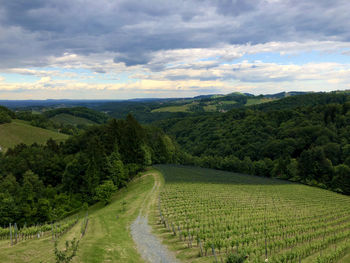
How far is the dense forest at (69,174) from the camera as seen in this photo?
55.2 meters

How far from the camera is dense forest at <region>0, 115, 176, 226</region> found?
5522 centimetres

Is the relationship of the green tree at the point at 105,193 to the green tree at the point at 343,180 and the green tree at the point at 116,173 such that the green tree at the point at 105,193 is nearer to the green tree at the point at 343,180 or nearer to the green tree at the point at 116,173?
the green tree at the point at 116,173

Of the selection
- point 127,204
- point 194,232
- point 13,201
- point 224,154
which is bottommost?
point 224,154

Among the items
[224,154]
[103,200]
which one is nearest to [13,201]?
[103,200]

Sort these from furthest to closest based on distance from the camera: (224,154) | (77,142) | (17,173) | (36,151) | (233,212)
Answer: (224,154)
(77,142)
(36,151)
(17,173)
(233,212)

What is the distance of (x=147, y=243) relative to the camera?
78.8 ft

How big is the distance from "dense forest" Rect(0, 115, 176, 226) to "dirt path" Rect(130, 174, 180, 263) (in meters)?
22.9

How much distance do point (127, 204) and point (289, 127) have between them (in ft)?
501

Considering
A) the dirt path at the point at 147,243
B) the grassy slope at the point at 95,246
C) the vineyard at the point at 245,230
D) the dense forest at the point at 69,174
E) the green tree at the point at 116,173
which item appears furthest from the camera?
the green tree at the point at 116,173

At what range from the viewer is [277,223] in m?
32.2

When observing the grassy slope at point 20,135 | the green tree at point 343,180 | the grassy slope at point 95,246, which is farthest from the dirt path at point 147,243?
the grassy slope at point 20,135

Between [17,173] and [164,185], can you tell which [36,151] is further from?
[164,185]

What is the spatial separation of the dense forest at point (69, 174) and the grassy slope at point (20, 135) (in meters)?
42.1

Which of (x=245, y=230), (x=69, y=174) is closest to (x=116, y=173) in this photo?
(x=69, y=174)
